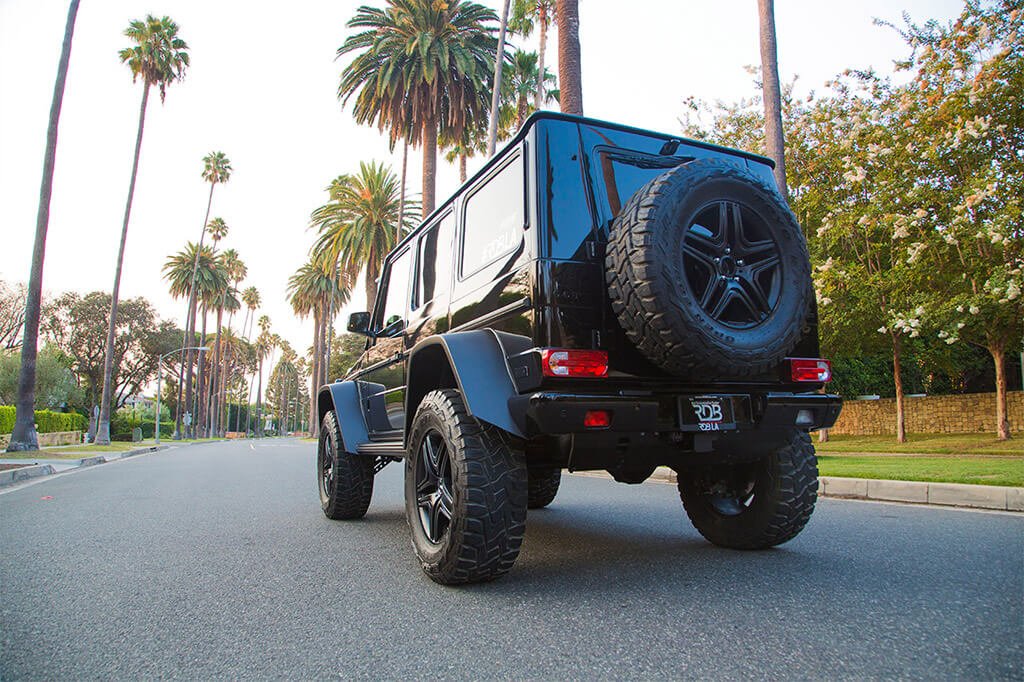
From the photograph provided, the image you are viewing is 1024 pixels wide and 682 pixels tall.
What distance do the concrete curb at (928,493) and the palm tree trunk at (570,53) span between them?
9.54 metres

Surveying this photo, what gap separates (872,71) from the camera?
18.9 m

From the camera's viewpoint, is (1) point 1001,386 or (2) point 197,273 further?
(2) point 197,273

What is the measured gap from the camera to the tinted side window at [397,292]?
17.6ft

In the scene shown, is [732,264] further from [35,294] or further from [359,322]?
[35,294]

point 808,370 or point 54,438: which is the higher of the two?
point 808,370

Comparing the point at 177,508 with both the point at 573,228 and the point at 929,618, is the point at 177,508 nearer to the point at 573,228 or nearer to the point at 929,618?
the point at 573,228

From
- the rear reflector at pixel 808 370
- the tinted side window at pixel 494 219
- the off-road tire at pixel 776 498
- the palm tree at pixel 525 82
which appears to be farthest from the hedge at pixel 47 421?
the rear reflector at pixel 808 370

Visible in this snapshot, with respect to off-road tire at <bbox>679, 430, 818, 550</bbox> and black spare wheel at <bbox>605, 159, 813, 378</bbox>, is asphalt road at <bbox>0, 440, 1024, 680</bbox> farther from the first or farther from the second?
black spare wheel at <bbox>605, 159, 813, 378</bbox>

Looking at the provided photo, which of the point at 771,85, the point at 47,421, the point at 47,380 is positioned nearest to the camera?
the point at 771,85

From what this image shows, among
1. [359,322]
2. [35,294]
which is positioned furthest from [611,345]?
[35,294]

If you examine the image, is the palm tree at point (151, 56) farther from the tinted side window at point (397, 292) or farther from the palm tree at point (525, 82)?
the tinted side window at point (397, 292)

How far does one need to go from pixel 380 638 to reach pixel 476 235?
2.31 metres

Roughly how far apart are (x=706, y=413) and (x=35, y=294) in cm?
2247

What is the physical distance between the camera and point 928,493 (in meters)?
6.88
